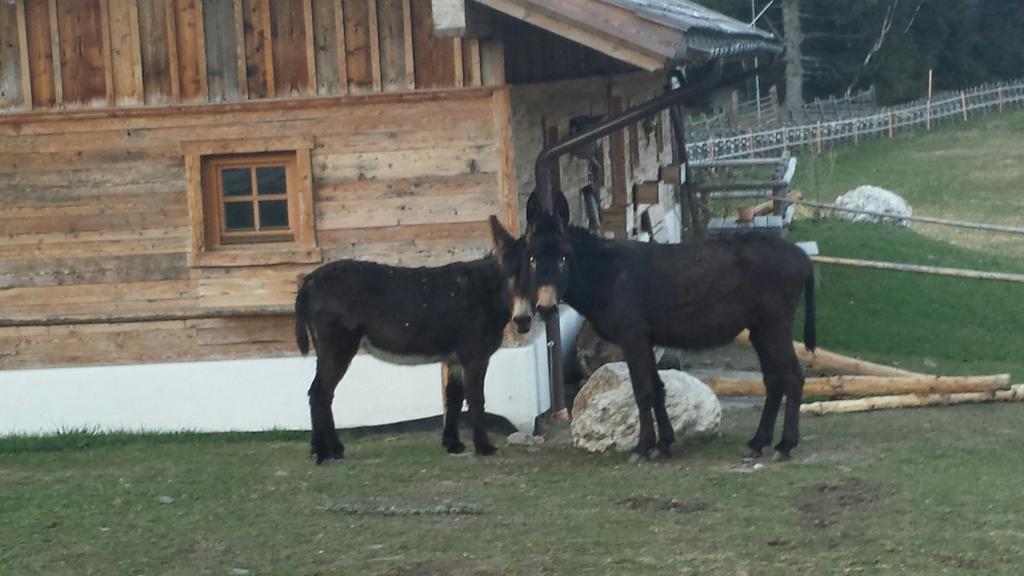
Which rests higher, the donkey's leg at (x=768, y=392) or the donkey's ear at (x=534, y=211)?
the donkey's ear at (x=534, y=211)

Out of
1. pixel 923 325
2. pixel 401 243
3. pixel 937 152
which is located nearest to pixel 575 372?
pixel 401 243

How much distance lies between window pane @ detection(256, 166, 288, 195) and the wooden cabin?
2 centimetres

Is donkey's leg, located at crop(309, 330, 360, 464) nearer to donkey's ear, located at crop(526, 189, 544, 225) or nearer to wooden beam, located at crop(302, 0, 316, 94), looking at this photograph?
donkey's ear, located at crop(526, 189, 544, 225)

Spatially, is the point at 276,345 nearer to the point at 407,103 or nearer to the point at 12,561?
the point at 407,103

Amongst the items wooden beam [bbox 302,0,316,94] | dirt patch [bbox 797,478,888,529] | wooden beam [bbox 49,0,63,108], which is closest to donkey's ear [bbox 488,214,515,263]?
wooden beam [bbox 302,0,316,94]

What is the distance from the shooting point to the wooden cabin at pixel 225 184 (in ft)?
37.6

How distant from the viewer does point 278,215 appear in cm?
1195

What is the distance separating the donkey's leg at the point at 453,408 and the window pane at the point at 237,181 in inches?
97.7

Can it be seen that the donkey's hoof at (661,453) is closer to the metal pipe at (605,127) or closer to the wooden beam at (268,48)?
the metal pipe at (605,127)

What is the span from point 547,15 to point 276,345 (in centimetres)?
355

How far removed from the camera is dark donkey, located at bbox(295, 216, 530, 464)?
10.2m

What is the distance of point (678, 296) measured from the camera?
10125mm

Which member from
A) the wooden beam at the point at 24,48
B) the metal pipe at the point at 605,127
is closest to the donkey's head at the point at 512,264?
the metal pipe at the point at 605,127

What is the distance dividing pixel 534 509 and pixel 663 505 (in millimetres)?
718
